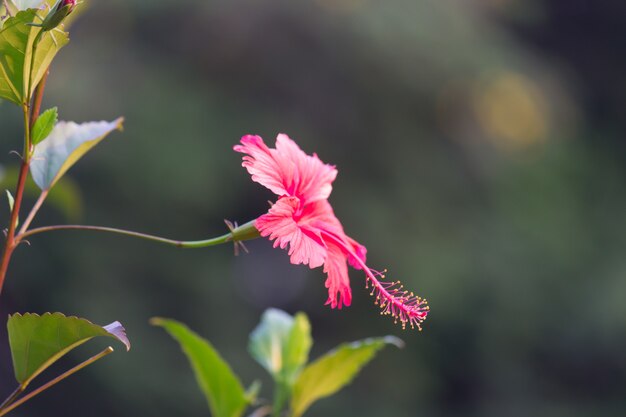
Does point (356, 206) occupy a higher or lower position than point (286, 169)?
lower

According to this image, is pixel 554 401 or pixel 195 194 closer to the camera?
pixel 195 194

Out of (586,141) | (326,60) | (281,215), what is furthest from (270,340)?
(586,141)

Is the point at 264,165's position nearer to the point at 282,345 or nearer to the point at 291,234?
the point at 291,234

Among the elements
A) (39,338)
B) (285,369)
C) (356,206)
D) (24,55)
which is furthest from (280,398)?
(356,206)

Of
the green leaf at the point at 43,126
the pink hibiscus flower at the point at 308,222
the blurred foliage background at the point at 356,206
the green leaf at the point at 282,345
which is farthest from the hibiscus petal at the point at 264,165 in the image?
the blurred foliage background at the point at 356,206

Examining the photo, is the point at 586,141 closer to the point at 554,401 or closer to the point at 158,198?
the point at 554,401

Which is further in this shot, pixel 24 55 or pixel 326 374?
pixel 326 374
